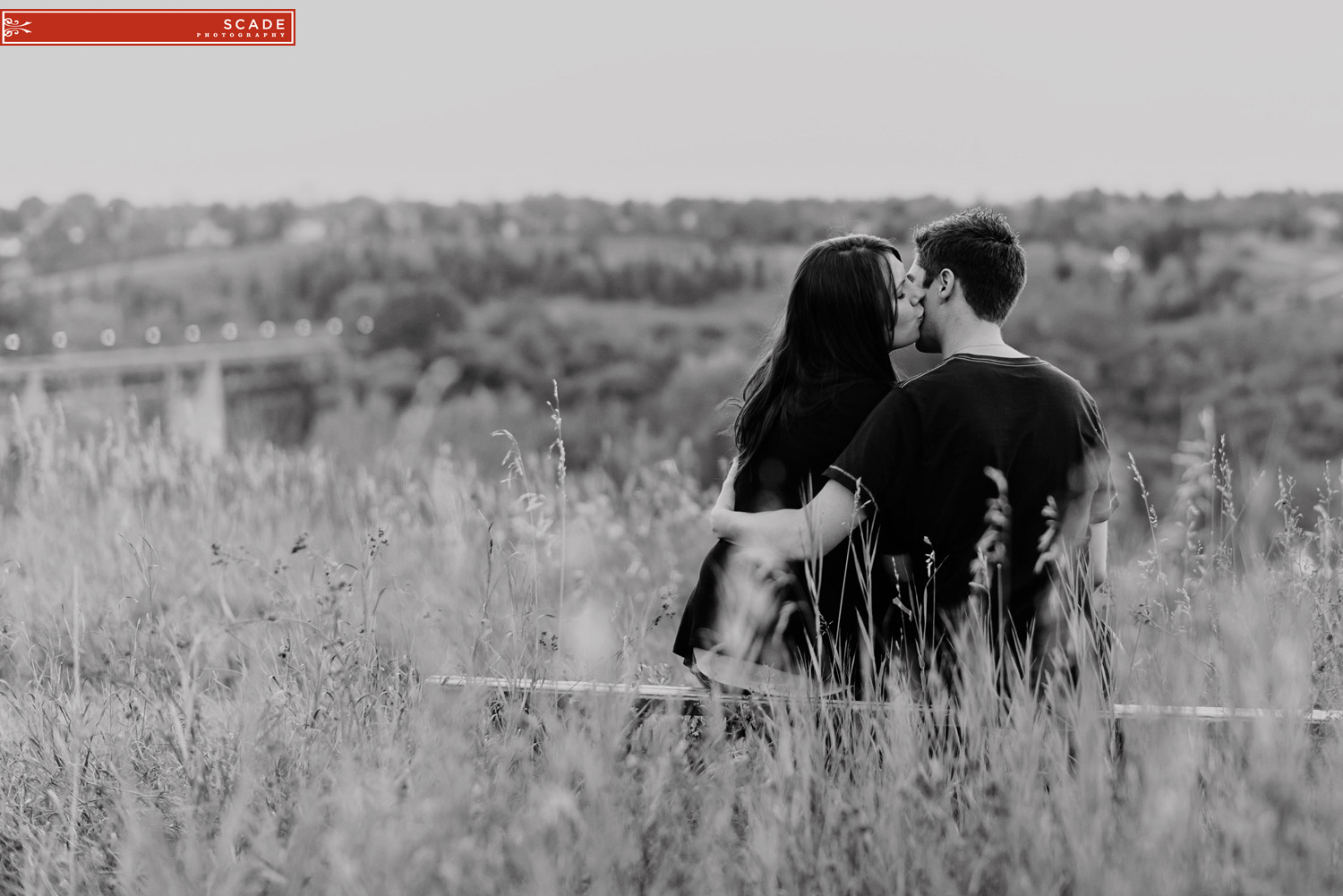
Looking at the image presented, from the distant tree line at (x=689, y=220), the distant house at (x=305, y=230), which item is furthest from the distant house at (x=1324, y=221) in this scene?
the distant house at (x=305, y=230)

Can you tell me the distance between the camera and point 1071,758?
2.31m

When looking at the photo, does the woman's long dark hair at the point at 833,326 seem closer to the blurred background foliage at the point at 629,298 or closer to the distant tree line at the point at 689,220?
the blurred background foliage at the point at 629,298

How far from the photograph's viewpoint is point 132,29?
4.73 m

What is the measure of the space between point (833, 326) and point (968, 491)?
572mm

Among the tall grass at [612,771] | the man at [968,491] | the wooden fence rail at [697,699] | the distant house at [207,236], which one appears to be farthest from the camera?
the distant house at [207,236]

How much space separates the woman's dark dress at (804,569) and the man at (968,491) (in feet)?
0.37

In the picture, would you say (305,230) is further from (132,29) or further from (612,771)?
(612,771)

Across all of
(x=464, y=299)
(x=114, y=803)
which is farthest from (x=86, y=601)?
(x=464, y=299)

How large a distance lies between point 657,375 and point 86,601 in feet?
124

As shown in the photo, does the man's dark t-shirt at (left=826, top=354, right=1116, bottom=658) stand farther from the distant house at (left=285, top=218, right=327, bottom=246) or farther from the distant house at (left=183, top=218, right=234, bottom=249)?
the distant house at (left=285, top=218, right=327, bottom=246)

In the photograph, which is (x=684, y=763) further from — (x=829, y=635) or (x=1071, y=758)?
(x=1071, y=758)

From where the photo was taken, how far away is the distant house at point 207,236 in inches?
2093

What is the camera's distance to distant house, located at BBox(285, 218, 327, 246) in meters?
57.9

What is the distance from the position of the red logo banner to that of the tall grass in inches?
96.8
